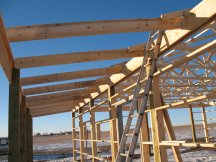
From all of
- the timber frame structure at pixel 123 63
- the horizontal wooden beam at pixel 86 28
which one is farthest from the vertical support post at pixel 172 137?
the horizontal wooden beam at pixel 86 28

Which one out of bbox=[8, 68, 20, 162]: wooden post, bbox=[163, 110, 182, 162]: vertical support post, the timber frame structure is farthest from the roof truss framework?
bbox=[163, 110, 182, 162]: vertical support post

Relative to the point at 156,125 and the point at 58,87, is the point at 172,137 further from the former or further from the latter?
the point at 58,87

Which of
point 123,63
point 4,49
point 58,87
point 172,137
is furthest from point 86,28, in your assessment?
point 58,87

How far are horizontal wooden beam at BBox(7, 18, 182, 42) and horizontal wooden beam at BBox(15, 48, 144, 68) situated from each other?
133 cm

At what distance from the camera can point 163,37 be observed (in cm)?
481

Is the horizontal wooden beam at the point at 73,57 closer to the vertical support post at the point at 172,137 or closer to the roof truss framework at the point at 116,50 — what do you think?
the roof truss framework at the point at 116,50

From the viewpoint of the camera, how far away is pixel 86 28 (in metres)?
3.84

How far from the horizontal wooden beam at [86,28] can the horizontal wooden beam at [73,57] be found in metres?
1.33

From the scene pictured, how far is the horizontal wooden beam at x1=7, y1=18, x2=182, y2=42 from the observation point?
3.72 meters

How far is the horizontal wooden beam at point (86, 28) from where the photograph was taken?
3.72 meters

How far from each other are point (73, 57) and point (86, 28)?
1.54 meters

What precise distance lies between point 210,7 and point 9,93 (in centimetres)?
349

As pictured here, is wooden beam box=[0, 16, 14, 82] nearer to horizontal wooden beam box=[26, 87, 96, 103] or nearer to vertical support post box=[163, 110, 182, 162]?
vertical support post box=[163, 110, 182, 162]

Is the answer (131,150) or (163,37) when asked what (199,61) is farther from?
(131,150)
